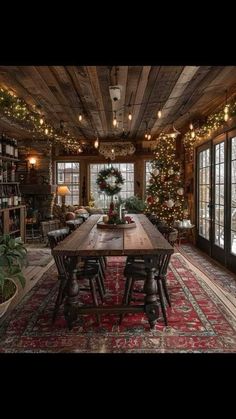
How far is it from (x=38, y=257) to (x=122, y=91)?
3.66 meters

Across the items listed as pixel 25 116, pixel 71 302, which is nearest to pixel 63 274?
pixel 71 302

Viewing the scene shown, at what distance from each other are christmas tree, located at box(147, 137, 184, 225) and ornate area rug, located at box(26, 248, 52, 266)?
3.07 meters

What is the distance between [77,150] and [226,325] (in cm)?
853

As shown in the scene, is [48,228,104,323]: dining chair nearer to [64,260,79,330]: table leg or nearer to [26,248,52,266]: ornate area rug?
[64,260,79,330]: table leg

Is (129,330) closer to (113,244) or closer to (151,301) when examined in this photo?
(151,301)

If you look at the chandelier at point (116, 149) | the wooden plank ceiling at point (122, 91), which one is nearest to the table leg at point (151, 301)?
the wooden plank ceiling at point (122, 91)

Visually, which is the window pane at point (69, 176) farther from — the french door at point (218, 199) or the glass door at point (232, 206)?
the glass door at point (232, 206)

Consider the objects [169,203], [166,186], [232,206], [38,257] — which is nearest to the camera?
[232,206]

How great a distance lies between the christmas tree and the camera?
8.74 m

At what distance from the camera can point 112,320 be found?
11.7 ft

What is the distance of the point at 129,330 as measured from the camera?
3299 mm

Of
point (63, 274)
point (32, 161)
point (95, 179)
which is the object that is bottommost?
point (63, 274)
